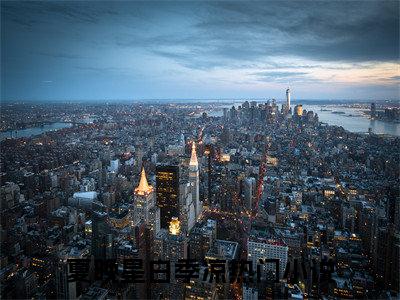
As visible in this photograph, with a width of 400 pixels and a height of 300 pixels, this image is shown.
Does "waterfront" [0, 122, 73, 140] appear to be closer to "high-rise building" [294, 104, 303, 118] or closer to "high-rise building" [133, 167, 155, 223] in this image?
"high-rise building" [133, 167, 155, 223]

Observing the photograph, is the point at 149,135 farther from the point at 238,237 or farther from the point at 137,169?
the point at 238,237

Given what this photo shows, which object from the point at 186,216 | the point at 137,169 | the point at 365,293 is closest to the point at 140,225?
the point at 186,216

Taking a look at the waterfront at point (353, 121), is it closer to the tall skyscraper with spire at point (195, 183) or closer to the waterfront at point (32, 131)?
the tall skyscraper with spire at point (195, 183)

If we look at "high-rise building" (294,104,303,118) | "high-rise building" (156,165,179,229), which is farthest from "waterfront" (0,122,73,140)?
"high-rise building" (294,104,303,118)

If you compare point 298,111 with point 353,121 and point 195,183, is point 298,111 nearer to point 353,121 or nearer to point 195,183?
point 353,121

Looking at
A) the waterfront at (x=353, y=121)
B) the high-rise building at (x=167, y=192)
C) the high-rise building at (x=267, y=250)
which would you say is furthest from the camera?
the high-rise building at (x=167, y=192)

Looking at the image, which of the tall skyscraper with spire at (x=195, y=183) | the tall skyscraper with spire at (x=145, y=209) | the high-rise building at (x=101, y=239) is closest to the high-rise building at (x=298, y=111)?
the tall skyscraper with spire at (x=195, y=183)
